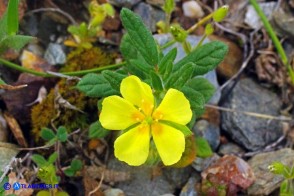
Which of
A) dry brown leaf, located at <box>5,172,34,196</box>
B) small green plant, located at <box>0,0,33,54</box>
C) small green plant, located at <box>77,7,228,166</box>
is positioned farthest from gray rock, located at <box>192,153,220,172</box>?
small green plant, located at <box>0,0,33,54</box>

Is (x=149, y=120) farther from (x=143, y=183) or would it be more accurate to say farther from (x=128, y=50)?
(x=143, y=183)

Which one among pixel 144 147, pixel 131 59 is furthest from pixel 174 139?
pixel 131 59

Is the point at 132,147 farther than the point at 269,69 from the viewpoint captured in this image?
No

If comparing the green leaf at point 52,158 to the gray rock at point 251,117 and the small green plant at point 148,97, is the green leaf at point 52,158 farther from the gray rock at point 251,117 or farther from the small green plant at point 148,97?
the gray rock at point 251,117

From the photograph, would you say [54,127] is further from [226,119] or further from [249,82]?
[249,82]

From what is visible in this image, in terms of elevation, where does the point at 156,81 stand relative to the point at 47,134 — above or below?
above

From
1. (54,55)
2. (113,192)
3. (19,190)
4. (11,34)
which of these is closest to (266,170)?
(113,192)

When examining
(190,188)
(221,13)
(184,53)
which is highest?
(221,13)
